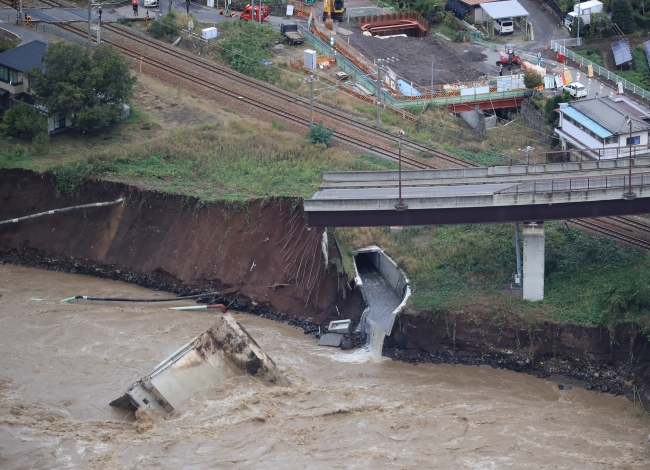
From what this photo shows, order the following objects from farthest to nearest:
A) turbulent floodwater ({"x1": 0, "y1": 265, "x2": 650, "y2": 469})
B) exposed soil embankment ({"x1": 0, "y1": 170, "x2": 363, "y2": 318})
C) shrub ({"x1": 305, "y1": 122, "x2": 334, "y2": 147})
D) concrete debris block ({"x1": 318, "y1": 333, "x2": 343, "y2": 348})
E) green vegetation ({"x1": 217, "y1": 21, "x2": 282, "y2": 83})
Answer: green vegetation ({"x1": 217, "y1": 21, "x2": 282, "y2": 83})
shrub ({"x1": 305, "y1": 122, "x2": 334, "y2": 147})
exposed soil embankment ({"x1": 0, "y1": 170, "x2": 363, "y2": 318})
concrete debris block ({"x1": 318, "y1": 333, "x2": 343, "y2": 348})
turbulent floodwater ({"x1": 0, "y1": 265, "x2": 650, "y2": 469})

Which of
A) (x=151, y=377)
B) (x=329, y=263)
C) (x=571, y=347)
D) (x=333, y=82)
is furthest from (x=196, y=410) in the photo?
(x=333, y=82)

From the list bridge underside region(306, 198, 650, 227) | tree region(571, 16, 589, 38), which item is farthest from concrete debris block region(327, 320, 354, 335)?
tree region(571, 16, 589, 38)

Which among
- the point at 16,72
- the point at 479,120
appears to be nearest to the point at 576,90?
the point at 479,120

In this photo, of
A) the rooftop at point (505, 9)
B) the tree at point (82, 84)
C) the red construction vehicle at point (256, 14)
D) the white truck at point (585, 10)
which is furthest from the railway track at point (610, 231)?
the red construction vehicle at point (256, 14)

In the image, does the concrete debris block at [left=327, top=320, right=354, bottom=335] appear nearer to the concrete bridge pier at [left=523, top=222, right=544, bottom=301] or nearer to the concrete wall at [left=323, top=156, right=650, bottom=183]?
the concrete wall at [left=323, top=156, right=650, bottom=183]

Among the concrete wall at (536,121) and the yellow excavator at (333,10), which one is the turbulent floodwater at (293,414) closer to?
the concrete wall at (536,121)

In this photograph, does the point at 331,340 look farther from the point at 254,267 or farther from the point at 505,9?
the point at 505,9

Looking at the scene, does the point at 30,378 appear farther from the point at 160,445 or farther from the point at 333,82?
the point at 333,82
